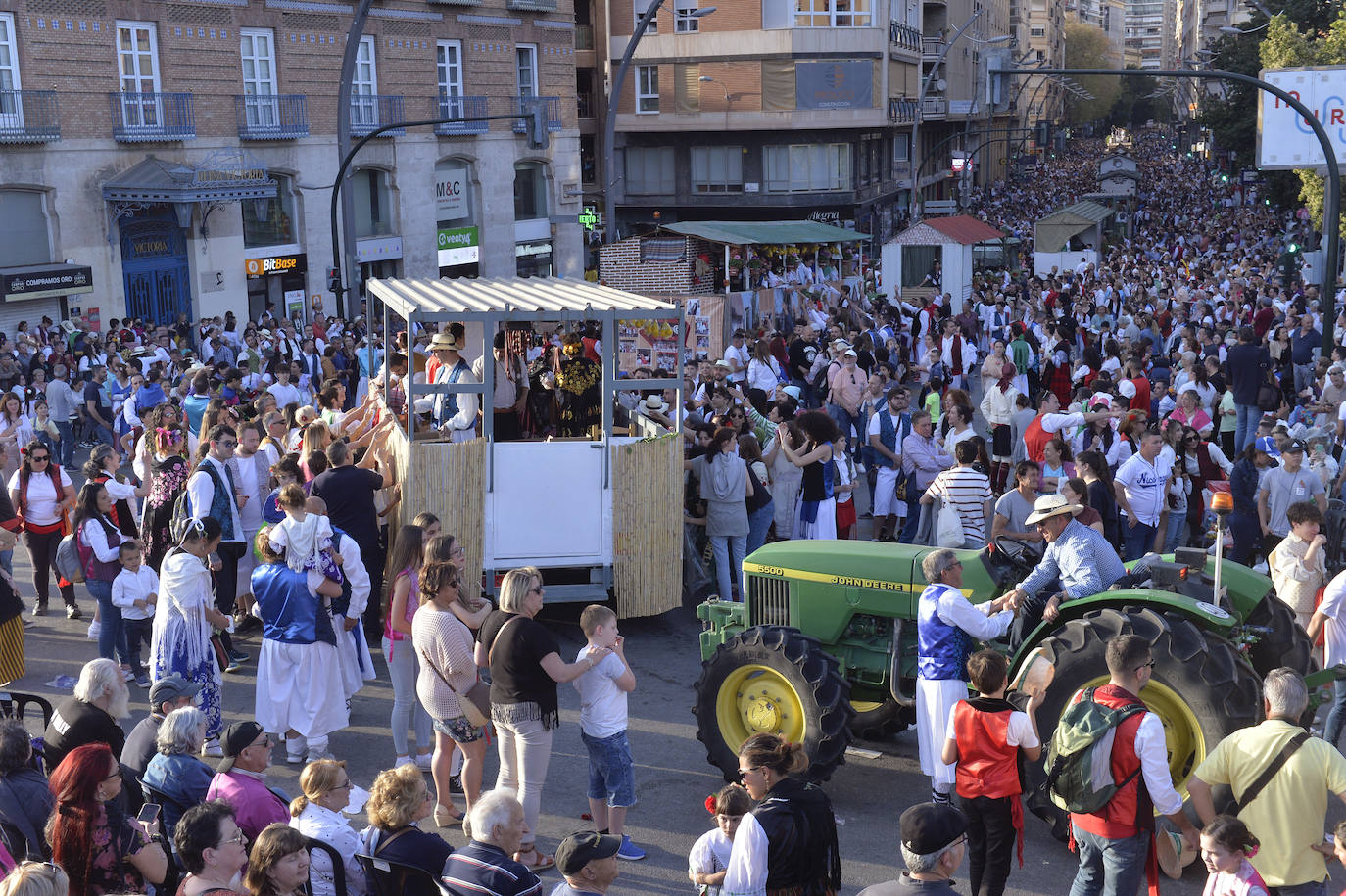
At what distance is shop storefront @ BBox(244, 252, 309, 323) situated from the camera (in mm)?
32188

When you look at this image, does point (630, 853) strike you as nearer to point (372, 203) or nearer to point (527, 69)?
point (372, 203)

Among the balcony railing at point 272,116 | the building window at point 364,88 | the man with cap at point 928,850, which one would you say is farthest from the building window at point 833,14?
the man with cap at point 928,850

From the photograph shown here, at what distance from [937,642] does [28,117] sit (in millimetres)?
24906

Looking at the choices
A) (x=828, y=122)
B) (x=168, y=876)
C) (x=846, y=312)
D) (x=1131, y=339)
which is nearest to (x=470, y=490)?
(x=168, y=876)

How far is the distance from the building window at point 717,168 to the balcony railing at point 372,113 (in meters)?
18.1

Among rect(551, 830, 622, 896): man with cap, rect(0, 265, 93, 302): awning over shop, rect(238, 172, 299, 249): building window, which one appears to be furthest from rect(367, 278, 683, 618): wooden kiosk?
rect(238, 172, 299, 249): building window

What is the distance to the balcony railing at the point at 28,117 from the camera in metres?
26.2

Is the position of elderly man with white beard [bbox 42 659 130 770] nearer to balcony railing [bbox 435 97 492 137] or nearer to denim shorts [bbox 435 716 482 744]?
denim shorts [bbox 435 716 482 744]

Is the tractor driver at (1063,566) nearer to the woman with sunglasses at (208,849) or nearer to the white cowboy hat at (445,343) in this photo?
the woman with sunglasses at (208,849)

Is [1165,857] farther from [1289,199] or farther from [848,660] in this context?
[1289,199]

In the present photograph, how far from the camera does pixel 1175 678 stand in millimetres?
6609

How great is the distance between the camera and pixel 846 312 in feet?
84.4

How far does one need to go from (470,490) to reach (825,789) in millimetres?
3713

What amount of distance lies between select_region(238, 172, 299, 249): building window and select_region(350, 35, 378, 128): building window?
267 centimetres
